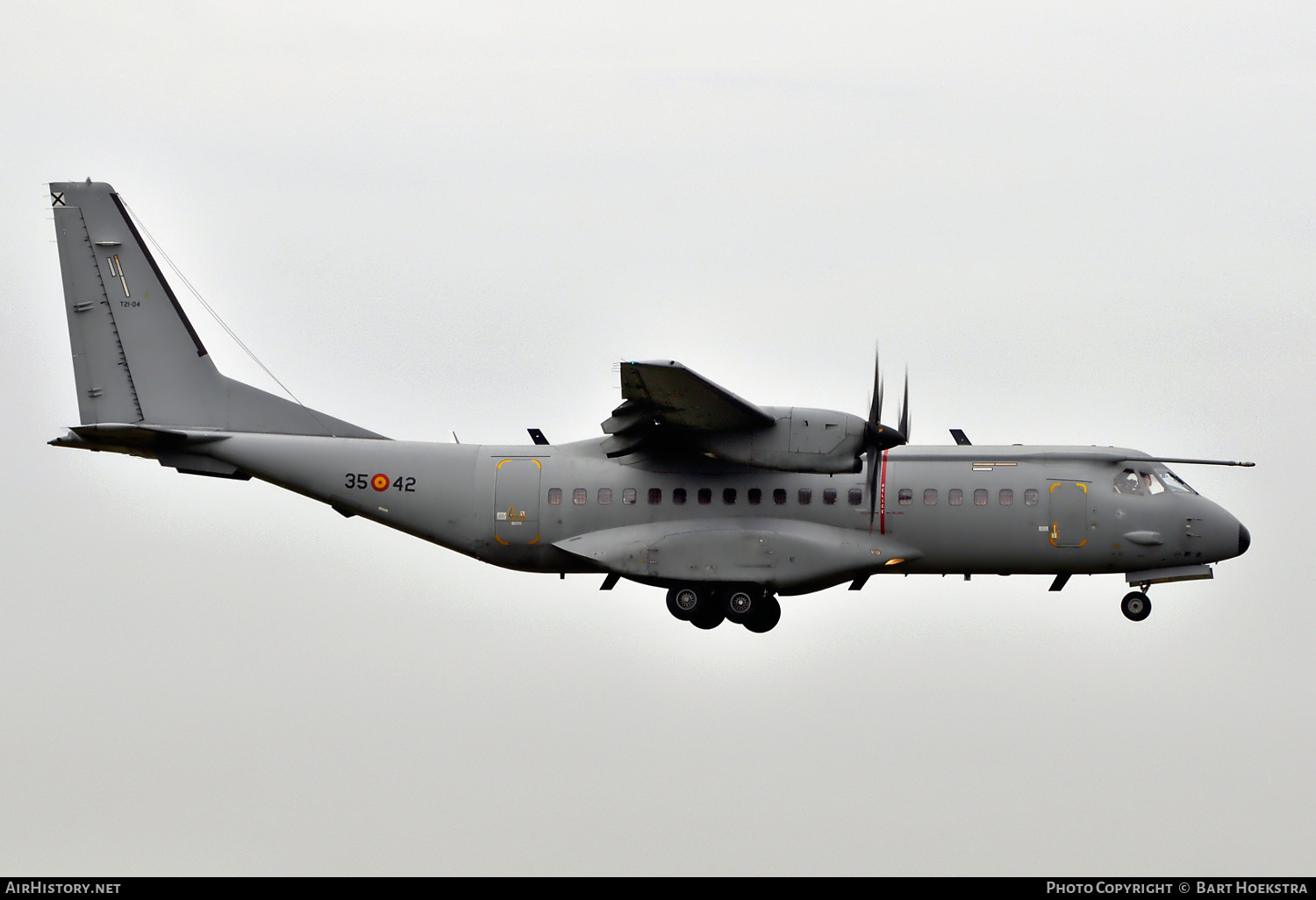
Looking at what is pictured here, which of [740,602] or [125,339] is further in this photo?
[125,339]

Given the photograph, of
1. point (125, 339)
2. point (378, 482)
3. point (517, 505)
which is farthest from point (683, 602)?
point (125, 339)

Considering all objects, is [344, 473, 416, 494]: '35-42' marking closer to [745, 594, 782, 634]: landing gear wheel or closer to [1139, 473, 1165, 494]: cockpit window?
[745, 594, 782, 634]: landing gear wheel

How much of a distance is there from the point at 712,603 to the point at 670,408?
334 cm

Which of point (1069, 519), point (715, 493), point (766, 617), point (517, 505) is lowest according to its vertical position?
point (766, 617)

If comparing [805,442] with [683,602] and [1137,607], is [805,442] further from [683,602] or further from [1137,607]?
[1137,607]

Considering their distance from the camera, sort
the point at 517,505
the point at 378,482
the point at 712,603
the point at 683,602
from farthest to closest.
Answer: the point at 378,482
the point at 517,505
the point at 712,603
the point at 683,602

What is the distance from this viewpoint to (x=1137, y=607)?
71.4 feet

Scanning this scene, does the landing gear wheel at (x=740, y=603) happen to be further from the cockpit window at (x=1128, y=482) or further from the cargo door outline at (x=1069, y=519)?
the cockpit window at (x=1128, y=482)

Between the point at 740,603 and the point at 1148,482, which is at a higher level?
the point at 1148,482

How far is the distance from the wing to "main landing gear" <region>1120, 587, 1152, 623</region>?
6.43 m

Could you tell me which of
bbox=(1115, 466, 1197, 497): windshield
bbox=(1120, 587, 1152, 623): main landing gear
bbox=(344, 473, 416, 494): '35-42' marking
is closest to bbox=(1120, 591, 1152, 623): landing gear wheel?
bbox=(1120, 587, 1152, 623): main landing gear

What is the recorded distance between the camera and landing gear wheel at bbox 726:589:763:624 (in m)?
21.5

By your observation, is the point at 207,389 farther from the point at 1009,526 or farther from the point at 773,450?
the point at 1009,526

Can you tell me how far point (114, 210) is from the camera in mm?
23016
